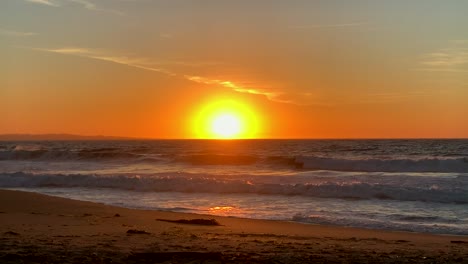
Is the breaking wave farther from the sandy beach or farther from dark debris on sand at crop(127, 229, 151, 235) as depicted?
dark debris on sand at crop(127, 229, 151, 235)

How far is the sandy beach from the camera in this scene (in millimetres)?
7633

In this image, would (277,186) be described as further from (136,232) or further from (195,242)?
(195,242)

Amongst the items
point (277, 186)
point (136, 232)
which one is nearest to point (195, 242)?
point (136, 232)

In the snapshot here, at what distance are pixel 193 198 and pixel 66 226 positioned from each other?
915 cm

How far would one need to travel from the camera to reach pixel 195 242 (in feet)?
29.8

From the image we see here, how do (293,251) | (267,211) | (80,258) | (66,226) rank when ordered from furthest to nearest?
(267,211)
(66,226)
(293,251)
(80,258)

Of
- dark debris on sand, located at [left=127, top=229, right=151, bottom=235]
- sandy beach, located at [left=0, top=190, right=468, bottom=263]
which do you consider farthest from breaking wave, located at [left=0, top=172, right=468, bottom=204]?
dark debris on sand, located at [left=127, top=229, right=151, bottom=235]

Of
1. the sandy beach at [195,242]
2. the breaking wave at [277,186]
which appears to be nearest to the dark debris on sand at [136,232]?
the sandy beach at [195,242]

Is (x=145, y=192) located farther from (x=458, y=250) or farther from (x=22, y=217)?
(x=458, y=250)

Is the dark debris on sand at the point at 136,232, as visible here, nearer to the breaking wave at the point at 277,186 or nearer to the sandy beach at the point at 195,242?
the sandy beach at the point at 195,242

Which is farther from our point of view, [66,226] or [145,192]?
[145,192]

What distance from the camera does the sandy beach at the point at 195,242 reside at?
7.63 m

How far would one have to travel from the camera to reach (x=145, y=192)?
22.4 meters

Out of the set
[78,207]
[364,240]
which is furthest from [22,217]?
[364,240]
